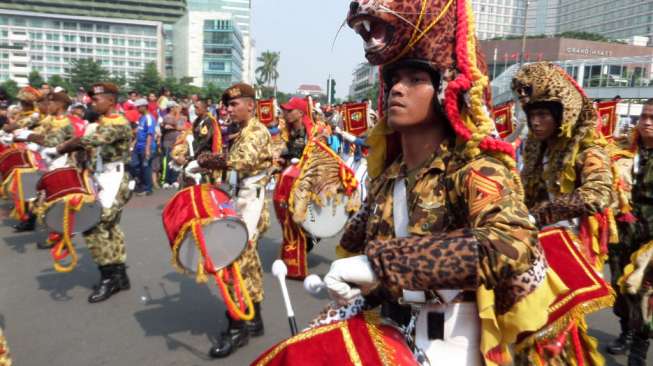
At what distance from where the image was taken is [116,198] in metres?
4.93

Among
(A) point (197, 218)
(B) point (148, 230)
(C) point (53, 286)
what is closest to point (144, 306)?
(C) point (53, 286)

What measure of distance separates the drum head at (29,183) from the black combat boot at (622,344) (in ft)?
22.4

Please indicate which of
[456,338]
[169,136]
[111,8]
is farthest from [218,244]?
[111,8]

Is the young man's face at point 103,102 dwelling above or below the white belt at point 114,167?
above

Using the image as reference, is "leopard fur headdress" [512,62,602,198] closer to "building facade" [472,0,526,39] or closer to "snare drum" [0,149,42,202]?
"snare drum" [0,149,42,202]

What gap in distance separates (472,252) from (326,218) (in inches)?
A: 174

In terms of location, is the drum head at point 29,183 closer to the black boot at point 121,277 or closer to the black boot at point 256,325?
the black boot at point 121,277

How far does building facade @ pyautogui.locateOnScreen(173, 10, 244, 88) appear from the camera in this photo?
112 meters

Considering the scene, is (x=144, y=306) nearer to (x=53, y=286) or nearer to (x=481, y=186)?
(x=53, y=286)

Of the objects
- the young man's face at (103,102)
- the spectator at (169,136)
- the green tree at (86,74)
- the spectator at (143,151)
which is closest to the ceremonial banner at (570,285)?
the young man's face at (103,102)

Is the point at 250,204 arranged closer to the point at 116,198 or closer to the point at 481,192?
the point at 116,198

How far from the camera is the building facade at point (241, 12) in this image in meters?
134

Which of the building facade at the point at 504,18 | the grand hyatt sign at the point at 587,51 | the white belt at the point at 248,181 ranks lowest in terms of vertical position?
the white belt at the point at 248,181

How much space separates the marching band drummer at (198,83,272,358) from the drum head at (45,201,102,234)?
1371 millimetres
